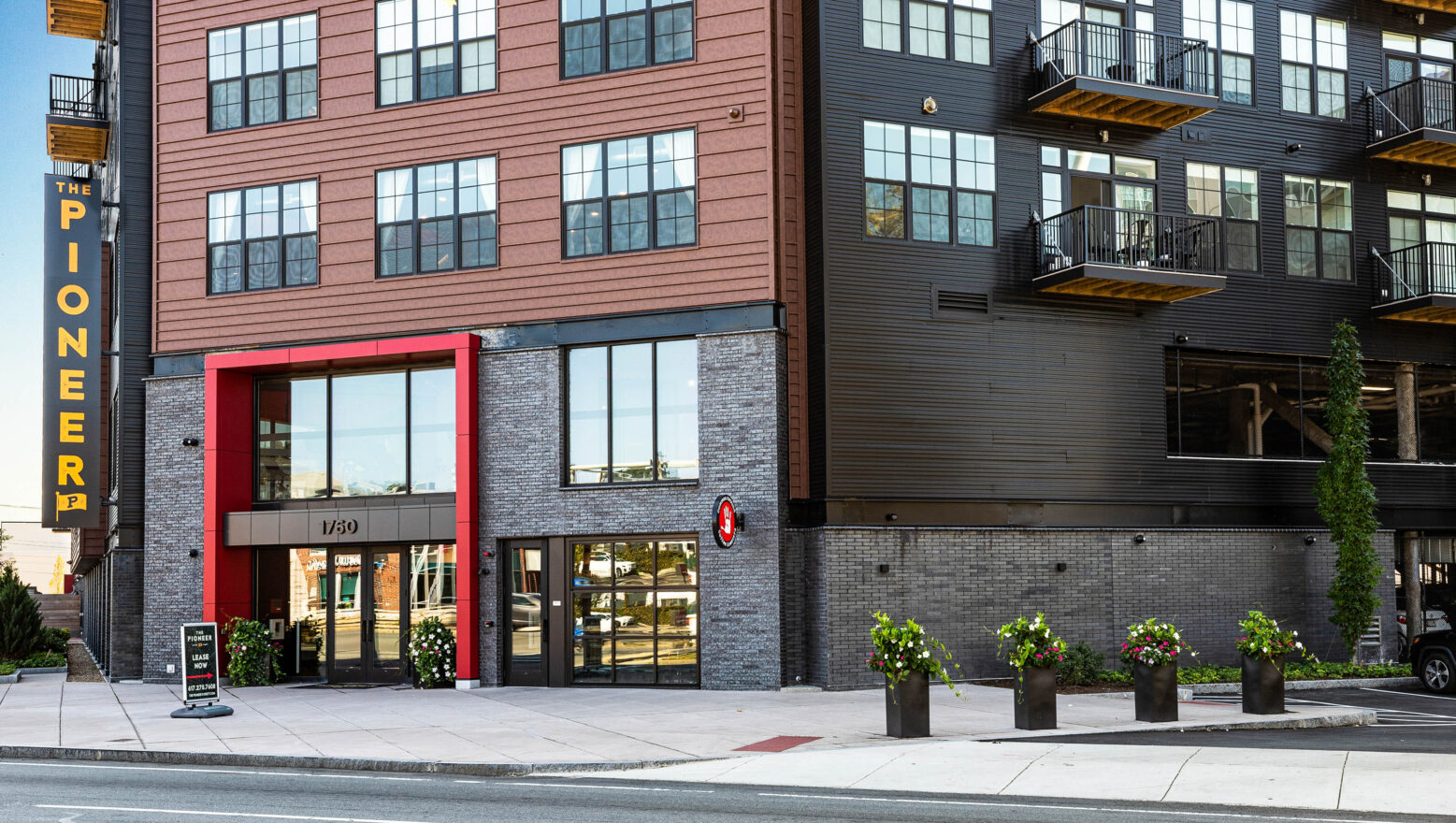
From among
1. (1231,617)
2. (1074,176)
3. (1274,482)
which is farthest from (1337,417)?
(1074,176)

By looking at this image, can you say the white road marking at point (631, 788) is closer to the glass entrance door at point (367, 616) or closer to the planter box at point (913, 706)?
the planter box at point (913, 706)

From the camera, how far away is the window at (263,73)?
25.2 meters

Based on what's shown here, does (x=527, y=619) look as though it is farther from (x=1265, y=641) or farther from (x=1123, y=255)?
(x=1123, y=255)

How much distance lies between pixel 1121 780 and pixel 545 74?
16.4 metres

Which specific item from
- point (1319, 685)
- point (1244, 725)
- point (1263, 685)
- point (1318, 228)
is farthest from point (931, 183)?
point (1319, 685)

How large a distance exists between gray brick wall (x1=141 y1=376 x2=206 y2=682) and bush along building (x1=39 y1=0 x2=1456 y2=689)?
0.25 feet

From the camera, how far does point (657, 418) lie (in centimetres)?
2278

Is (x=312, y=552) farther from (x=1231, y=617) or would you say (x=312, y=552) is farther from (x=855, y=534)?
(x=1231, y=617)

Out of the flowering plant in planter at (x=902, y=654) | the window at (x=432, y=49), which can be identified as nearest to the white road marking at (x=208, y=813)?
the flowering plant in planter at (x=902, y=654)

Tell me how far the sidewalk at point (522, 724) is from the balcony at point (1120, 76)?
10577mm

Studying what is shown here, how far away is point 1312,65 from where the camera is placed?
26656 mm

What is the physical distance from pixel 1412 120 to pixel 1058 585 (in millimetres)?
12686

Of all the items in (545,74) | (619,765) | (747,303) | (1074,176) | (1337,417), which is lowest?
(619,765)

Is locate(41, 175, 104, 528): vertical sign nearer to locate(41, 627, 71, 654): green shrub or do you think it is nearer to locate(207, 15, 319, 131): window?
locate(207, 15, 319, 131): window
